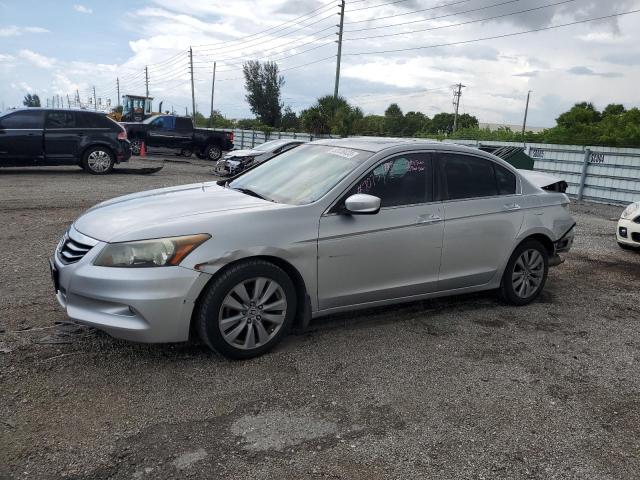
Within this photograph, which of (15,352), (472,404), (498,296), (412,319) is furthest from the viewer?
(498,296)

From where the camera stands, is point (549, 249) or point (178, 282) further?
point (549, 249)

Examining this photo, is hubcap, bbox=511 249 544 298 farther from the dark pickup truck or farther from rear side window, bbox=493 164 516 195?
the dark pickup truck

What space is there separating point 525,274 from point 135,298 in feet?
11.9

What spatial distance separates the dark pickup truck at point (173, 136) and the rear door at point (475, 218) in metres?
20.2

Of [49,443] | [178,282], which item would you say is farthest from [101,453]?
[178,282]

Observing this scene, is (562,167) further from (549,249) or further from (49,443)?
(49,443)

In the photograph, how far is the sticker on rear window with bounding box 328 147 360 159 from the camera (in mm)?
4505

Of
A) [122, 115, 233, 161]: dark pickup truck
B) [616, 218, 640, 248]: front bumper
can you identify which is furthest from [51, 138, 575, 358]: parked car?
[122, 115, 233, 161]: dark pickup truck

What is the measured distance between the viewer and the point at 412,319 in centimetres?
480

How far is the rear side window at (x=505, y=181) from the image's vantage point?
511 cm

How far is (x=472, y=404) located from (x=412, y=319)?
144 centimetres

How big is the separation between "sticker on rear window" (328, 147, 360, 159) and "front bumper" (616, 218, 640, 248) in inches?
221

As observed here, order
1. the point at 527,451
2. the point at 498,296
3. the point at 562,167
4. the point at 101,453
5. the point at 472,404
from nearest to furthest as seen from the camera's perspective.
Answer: the point at 101,453 → the point at 527,451 → the point at 472,404 → the point at 498,296 → the point at 562,167

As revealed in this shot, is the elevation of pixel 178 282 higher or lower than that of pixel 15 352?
higher
